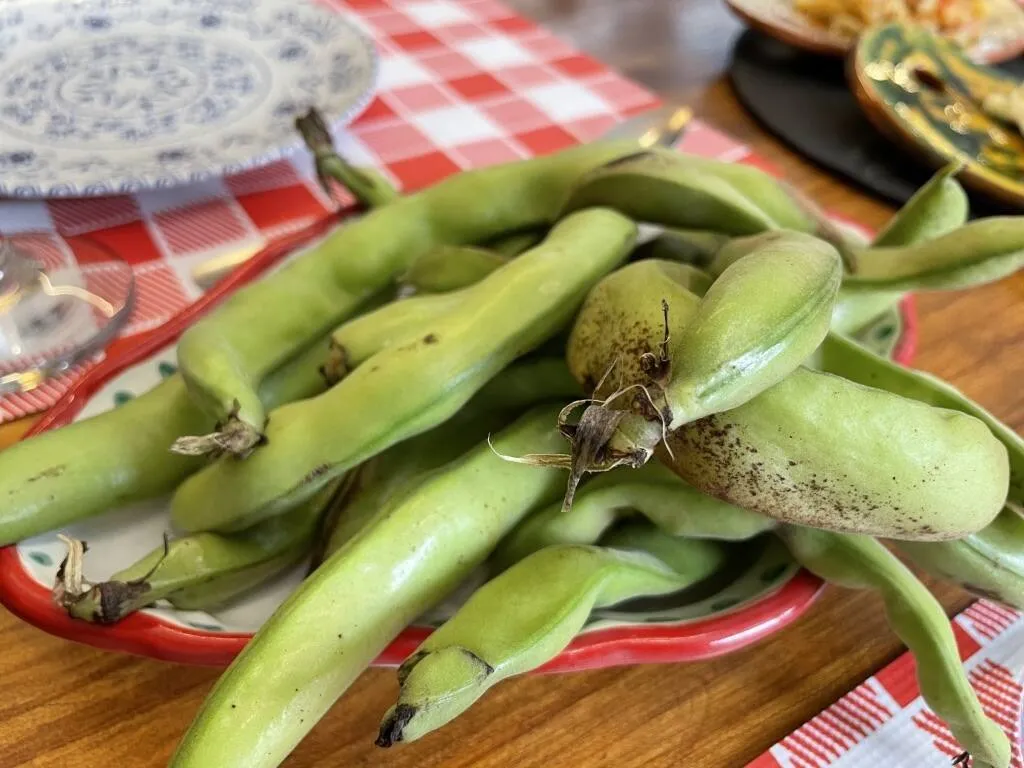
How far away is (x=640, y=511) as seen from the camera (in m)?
0.39

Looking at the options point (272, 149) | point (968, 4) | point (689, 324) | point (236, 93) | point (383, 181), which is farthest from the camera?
point (968, 4)

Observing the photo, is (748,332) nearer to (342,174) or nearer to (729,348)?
(729,348)

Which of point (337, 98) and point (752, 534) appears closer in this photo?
point (752, 534)

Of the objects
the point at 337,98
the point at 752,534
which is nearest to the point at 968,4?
the point at 337,98

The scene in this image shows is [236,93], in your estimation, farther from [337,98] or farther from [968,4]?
[968,4]

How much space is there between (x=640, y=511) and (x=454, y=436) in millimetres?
99

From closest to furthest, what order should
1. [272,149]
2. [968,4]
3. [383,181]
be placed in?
[383,181] → [272,149] → [968,4]

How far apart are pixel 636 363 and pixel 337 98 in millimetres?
558

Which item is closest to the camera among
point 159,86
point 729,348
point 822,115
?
point 729,348

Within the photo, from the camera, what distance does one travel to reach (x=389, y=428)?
1.20 feet

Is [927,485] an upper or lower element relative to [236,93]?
upper

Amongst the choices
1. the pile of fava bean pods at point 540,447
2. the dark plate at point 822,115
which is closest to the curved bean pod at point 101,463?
the pile of fava bean pods at point 540,447

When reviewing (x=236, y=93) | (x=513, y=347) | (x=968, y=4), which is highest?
(x=968, y=4)

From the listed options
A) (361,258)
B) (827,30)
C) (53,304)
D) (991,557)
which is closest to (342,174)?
(361,258)
